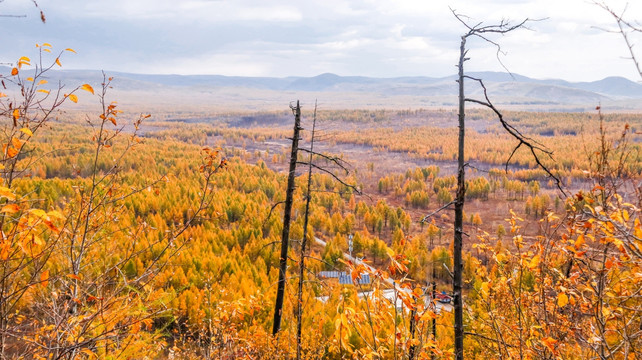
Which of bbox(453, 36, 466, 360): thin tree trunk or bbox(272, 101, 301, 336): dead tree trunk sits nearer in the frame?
bbox(453, 36, 466, 360): thin tree trunk

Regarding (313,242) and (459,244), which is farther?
(313,242)

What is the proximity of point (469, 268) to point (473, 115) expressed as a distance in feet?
403

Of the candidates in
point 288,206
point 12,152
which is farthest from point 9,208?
point 288,206

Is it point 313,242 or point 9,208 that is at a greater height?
point 9,208

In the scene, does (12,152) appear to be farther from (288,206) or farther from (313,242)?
(313,242)

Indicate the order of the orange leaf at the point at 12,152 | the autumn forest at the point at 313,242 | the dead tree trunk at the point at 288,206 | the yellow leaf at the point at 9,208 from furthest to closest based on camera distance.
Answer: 1. the dead tree trunk at the point at 288,206
2. the autumn forest at the point at 313,242
3. the orange leaf at the point at 12,152
4. the yellow leaf at the point at 9,208

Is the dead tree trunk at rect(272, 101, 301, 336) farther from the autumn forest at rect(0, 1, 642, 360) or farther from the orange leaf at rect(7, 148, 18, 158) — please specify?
the orange leaf at rect(7, 148, 18, 158)

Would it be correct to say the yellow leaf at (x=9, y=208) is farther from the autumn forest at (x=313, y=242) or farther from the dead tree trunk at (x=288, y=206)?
the dead tree trunk at (x=288, y=206)

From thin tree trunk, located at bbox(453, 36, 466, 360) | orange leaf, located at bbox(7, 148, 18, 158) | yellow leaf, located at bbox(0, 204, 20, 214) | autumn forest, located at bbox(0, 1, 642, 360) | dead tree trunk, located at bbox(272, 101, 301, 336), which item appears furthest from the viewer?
dead tree trunk, located at bbox(272, 101, 301, 336)

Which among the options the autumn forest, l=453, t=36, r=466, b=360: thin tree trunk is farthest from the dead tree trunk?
l=453, t=36, r=466, b=360: thin tree trunk

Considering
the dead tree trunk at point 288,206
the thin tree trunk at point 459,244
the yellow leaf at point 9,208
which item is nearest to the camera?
the yellow leaf at point 9,208

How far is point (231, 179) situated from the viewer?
4375 centimetres

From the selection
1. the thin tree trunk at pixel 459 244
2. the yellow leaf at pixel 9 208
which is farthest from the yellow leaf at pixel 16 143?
the thin tree trunk at pixel 459 244

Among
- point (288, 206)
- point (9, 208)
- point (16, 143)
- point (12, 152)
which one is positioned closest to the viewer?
point (9, 208)
